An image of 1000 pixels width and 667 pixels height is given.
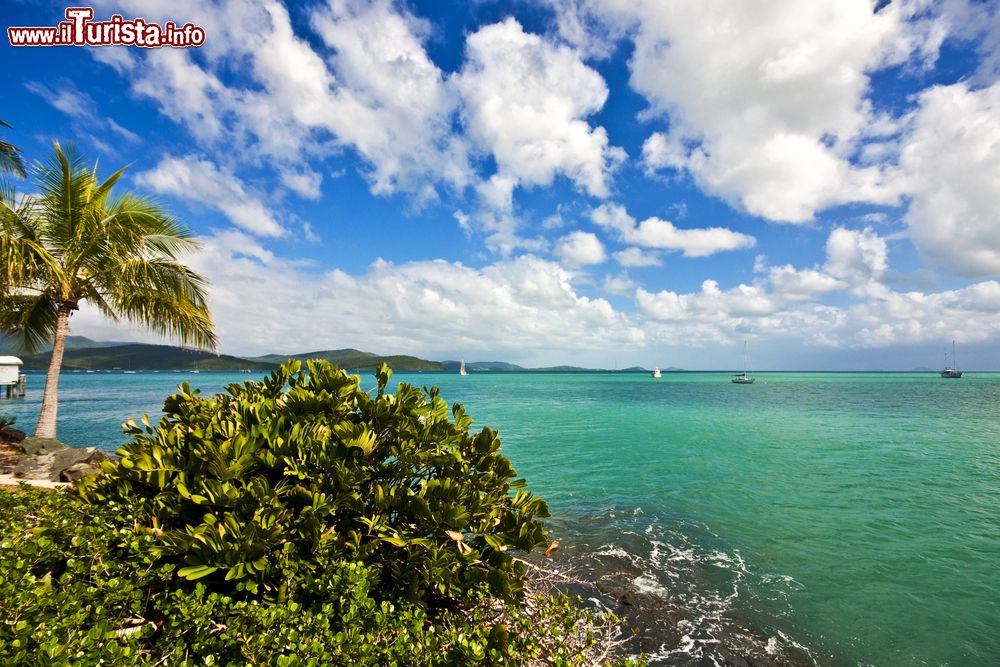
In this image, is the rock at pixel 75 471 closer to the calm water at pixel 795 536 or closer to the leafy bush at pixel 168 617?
the leafy bush at pixel 168 617

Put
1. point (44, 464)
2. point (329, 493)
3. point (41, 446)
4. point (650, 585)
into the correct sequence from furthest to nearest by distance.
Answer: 1. point (41, 446)
2. point (44, 464)
3. point (650, 585)
4. point (329, 493)

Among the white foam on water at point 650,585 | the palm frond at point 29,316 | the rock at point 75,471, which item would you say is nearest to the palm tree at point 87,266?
the palm frond at point 29,316

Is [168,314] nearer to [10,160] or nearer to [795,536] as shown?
[10,160]

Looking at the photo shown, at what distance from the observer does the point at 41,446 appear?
11883 mm

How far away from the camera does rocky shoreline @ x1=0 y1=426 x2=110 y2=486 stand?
355 inches

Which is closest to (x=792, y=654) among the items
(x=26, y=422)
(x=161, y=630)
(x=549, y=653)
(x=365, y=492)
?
(x=549, y=653)

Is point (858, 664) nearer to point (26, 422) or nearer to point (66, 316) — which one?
point (66, 316)

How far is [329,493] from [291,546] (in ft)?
1.46

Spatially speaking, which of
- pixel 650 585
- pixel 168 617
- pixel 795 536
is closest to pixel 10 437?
pixel 168 617

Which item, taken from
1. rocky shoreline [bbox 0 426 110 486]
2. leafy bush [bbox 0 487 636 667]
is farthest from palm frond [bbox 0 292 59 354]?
leafy bush [bbox 0 487 636 667]

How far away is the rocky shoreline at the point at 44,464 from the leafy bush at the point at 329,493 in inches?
280

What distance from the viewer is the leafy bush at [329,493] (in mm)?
2906

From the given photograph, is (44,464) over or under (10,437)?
over

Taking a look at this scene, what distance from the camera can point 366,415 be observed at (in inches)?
147
